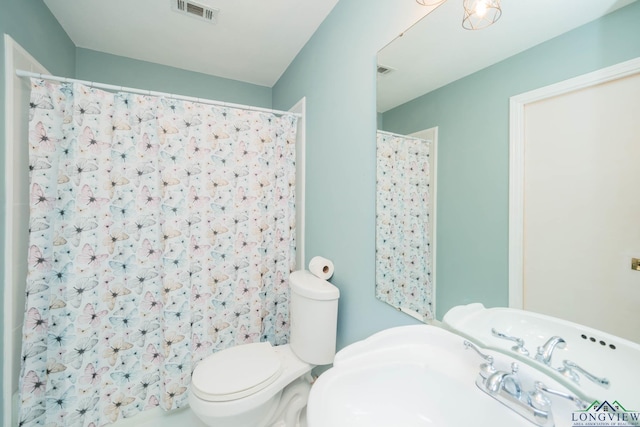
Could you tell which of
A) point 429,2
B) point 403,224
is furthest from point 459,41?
point 403,224

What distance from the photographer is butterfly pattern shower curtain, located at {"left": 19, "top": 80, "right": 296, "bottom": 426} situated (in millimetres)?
1250

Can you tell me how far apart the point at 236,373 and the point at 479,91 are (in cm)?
158

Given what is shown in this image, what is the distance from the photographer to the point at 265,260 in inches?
68.9

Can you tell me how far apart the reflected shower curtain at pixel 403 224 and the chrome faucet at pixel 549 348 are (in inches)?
12.5

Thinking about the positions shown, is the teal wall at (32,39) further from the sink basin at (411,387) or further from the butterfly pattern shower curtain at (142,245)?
the sink basin at (411,387)

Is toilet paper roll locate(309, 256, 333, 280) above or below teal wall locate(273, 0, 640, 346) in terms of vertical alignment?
below

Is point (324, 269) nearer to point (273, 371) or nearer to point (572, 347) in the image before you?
point (273, 371)

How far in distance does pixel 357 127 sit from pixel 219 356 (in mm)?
1446

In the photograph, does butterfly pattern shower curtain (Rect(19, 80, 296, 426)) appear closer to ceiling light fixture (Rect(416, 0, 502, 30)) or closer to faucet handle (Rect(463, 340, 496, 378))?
ceiling light fixture (Rect(416, 0, 502, 30))

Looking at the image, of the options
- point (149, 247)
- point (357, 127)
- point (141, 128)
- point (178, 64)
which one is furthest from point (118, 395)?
point (178, 64)

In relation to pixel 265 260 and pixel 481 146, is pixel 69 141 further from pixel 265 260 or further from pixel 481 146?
pixel 481 146

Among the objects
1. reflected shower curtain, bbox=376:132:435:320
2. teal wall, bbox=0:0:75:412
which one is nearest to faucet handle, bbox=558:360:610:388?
reflected shower curtain, bbox=376:132:435:320

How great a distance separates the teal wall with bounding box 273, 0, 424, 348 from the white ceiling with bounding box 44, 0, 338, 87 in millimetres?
192

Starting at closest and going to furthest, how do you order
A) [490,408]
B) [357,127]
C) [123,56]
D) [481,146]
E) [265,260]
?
[490,408] < [481,146] < [357,127] < [265,260] < [123,56]
